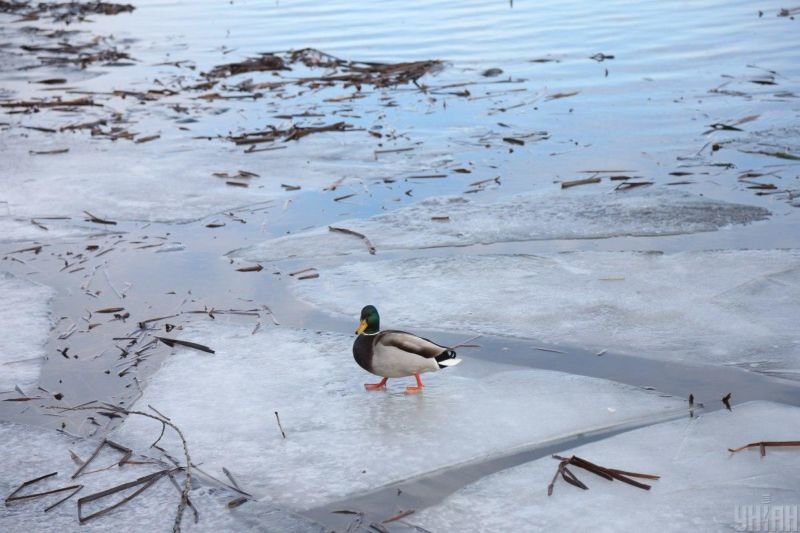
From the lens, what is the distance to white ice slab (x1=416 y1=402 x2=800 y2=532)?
12.2 ft

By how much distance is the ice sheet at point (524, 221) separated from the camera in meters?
7.02

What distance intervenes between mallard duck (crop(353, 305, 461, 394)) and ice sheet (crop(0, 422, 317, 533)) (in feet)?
3.39

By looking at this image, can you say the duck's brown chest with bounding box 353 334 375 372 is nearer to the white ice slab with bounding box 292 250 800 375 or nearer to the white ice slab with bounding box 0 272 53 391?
the white ice slab with bounding box 292 250 800 375

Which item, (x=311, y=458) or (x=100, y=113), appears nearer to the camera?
(x=311, y=458)

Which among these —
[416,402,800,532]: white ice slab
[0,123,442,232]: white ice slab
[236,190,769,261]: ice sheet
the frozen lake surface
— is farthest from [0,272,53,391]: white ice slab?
[416,402,800,532]: white ice slab

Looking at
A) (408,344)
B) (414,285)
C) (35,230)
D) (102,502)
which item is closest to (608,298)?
(414,285)

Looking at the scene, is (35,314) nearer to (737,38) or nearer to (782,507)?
(782,507)

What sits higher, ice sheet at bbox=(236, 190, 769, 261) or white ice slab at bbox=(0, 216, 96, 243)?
white ice slab at bbox=(0, 216, 96, 243)

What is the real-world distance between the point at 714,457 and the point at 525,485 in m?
0.81

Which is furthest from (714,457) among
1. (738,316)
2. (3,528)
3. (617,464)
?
(3,528)

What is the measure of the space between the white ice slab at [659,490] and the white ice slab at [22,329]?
249 centimetres

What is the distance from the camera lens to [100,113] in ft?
39.1

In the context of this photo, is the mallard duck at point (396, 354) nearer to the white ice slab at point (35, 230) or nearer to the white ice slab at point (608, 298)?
the white ice slab at point (608, 298)

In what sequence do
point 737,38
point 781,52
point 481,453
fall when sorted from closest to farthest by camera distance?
point 481,453, point 781,52, point 737,38
